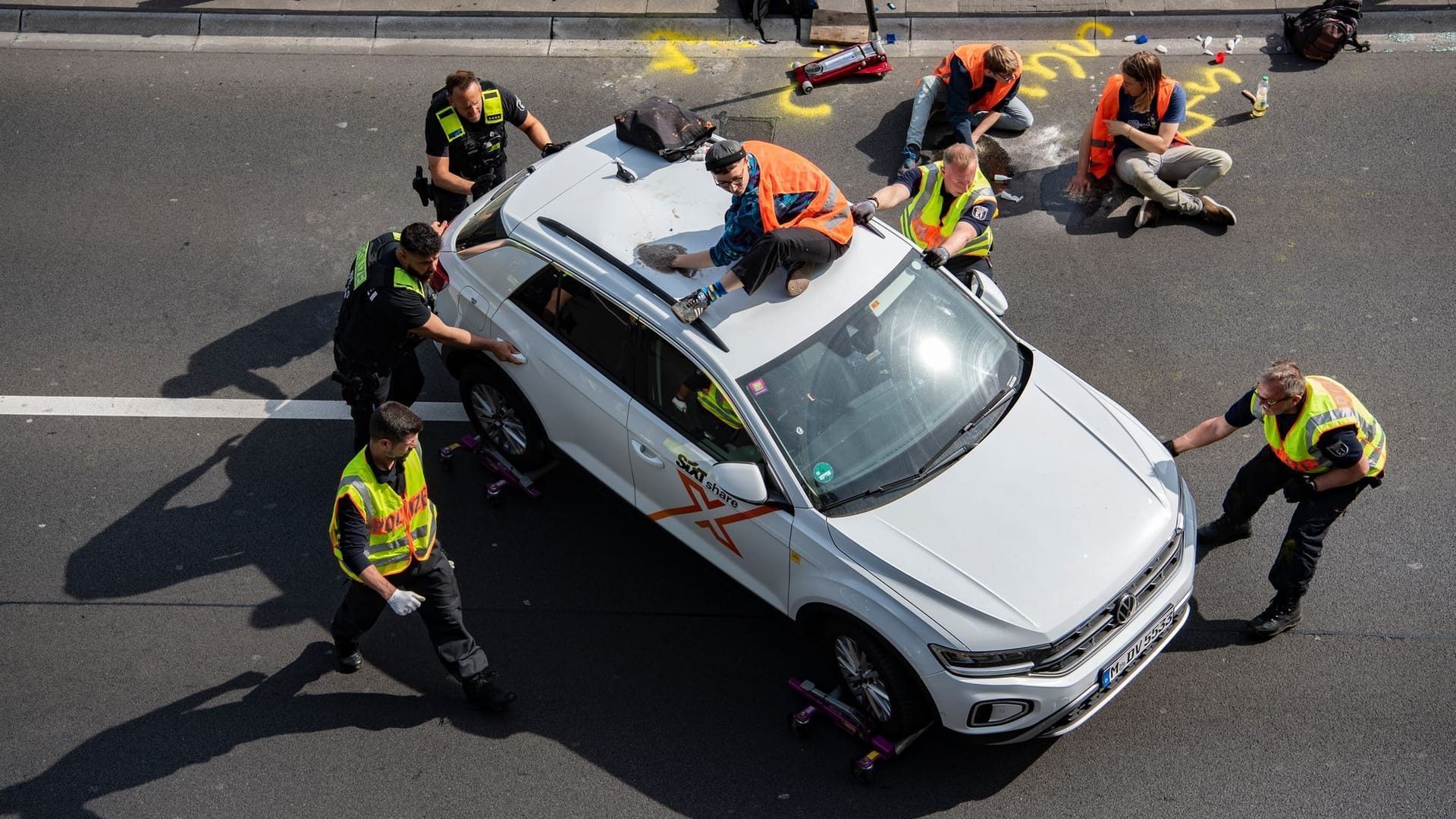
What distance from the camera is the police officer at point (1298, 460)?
575 centimetres

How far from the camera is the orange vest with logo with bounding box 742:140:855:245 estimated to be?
6.04 m

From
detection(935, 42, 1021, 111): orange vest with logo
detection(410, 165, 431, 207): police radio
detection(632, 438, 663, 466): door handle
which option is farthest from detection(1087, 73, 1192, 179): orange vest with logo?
detection(410, 165, 431, 207): police radio

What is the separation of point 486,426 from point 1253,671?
4.47 m

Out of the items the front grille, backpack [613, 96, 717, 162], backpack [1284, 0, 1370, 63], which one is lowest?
the front grille

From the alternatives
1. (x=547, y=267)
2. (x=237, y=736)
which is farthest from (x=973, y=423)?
(x=237, y=736)

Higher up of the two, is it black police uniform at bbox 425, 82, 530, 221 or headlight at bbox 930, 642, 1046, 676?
black police uniform at bbox 425, 82, 530, 221

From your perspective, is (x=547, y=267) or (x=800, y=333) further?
(x=547, y=267)

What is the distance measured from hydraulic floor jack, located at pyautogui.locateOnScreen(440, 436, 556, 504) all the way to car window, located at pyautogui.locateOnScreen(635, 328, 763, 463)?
1379 millimetres

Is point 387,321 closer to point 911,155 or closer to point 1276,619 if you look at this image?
point 911,155

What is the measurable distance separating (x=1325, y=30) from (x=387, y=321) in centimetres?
790

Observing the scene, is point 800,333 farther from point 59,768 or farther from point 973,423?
point 59,768

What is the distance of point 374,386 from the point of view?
6.84 metres

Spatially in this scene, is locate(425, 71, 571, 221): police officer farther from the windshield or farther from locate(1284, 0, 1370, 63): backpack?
locate(1284, 0, 1370, 63): backpack

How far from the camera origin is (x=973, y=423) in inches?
229
